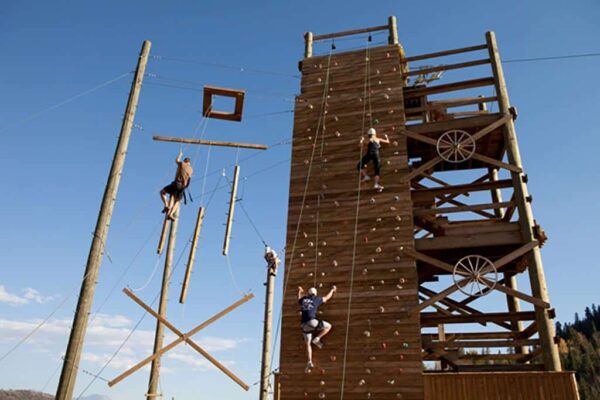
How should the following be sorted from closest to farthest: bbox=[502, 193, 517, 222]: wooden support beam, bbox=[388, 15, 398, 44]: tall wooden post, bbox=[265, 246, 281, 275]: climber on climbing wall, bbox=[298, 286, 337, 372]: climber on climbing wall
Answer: bbox=[298, 286, 337, 372]: climber on climbing wall, bbox=[502, 193, 517, 222]: wooden support beam, bbox=[388, 15, 398, 44]: tall wooden post, bbox=[265, 246, 281, 275]: climber on climbing wall

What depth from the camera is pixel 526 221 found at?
11.8 metres

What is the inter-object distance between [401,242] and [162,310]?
26.9 ft

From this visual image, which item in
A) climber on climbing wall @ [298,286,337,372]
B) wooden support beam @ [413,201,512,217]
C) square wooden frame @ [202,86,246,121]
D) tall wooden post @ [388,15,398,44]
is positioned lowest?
climber on climbing wall @ [298,286,337,372]

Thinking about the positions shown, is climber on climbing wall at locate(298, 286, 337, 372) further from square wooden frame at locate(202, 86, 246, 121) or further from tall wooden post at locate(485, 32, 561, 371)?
square wooden frame at locate(202, 86, 246, 121)

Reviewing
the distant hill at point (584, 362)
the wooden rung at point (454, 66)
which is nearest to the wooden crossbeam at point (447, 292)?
the wooden rung at point (454, 66)

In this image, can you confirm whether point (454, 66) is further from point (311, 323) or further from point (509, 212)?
point (311, 323)

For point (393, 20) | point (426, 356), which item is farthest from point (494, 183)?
point (393, 20)

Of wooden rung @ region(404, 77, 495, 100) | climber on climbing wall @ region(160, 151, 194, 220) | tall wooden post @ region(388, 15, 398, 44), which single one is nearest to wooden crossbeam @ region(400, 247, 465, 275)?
wooden rung @ region(404, 77, 495, 100)

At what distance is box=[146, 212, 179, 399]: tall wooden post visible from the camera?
14.4 metres

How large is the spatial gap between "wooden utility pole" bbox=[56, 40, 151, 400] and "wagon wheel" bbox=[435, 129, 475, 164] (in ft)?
28.6

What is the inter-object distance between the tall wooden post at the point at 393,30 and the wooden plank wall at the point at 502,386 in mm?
10863

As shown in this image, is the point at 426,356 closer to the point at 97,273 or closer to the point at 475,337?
the point at 475,337

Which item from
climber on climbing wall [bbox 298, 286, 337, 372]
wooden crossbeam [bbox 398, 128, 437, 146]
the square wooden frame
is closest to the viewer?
climber on climbing wall [bbox 298, 286, 337, 372]

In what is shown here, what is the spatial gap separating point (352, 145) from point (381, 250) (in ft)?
11.9
